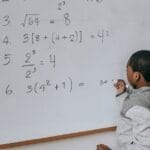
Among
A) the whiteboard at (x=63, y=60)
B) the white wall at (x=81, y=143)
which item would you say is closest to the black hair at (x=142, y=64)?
the whiteboard at (x=63, y=60)

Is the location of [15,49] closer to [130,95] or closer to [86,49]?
[86,49]

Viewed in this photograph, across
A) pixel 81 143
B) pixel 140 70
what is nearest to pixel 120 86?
pixel 140 70

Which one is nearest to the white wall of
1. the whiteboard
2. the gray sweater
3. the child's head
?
the whiteboard

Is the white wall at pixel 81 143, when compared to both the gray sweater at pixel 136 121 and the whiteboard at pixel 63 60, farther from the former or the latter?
the gray sweater at pixel 136 121

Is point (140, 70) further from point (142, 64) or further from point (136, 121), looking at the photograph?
point (136, 121)

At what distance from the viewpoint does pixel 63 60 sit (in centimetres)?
139

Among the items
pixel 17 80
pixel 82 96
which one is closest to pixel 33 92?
pixel 17 80

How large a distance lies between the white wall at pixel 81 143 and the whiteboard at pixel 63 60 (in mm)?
41

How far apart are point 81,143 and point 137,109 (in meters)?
0.32

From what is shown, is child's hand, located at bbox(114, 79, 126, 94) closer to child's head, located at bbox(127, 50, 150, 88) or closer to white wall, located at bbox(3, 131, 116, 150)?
child's head, located at bbox(127, 50, 150, 88)

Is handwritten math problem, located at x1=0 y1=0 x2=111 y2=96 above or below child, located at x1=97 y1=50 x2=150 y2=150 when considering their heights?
above

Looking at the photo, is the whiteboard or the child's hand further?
the child's hand

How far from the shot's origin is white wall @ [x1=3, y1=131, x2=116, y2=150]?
142cm

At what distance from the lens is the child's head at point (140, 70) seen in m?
1.32
